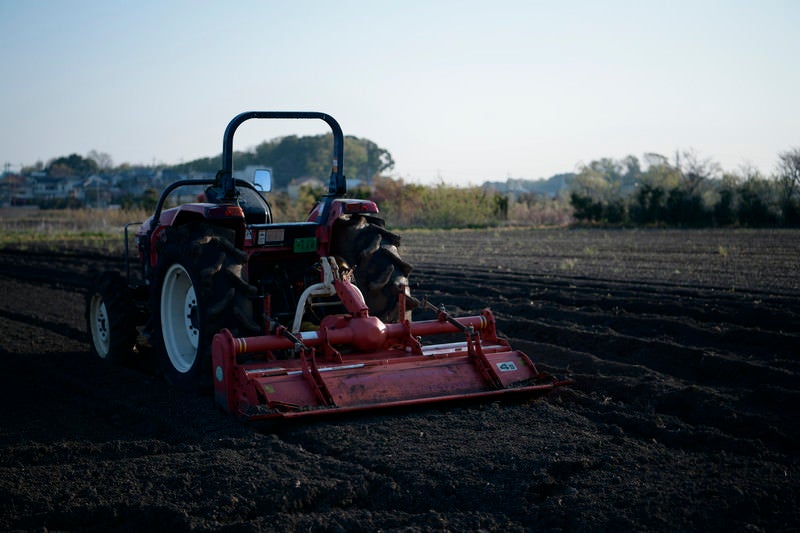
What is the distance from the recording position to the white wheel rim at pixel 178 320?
628 cm

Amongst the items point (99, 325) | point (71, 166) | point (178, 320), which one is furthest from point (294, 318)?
point (71, 166)

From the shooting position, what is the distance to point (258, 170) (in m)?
7.23

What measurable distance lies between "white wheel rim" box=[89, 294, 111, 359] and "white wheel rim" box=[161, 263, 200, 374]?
3.90ft

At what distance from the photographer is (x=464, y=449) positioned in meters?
4.44

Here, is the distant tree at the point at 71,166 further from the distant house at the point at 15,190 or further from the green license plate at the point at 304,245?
the green license plate at the point at 304,245

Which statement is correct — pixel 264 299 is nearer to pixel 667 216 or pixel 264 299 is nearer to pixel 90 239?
pixel 90 239

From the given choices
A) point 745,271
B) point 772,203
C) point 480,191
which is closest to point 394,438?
point 745,271

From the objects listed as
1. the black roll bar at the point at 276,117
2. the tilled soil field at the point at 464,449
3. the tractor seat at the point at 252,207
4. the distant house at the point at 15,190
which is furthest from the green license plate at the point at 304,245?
the distant house at the point at 15,190

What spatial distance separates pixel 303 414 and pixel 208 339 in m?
1.16

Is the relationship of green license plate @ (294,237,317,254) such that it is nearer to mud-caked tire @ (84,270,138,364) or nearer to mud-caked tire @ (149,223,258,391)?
mud-caked tire @ (149,223,258,391)

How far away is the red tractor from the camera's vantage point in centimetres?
516

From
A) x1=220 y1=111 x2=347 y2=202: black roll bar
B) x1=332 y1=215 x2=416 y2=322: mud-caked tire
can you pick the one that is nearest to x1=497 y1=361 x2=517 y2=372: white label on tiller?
x1=332 y1=215 x2=416 y2=322: mud-caked tire

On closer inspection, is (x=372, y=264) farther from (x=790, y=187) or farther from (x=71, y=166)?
(x=71, y=166)

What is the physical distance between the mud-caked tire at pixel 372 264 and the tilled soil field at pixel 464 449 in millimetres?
1153
